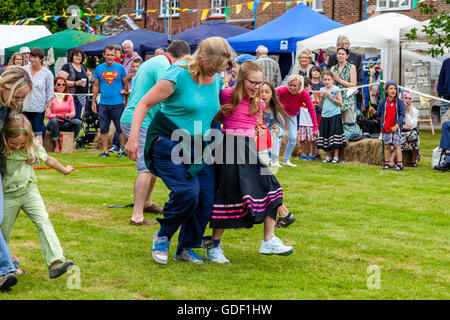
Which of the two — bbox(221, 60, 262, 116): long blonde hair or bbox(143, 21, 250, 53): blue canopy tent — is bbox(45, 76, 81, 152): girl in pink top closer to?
bbox(143, 21, 250, 53): blue canopy tent

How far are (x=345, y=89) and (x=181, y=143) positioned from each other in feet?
28.1

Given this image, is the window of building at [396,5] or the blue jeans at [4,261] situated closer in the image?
the blue jeans at [4,261]

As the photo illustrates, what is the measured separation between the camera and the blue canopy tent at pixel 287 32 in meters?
18.9

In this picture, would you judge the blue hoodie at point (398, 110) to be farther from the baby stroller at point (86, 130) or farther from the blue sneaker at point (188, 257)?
the blue sneaker at point (188, 257)

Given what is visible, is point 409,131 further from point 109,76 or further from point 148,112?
point 148,112

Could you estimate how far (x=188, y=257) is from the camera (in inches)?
227

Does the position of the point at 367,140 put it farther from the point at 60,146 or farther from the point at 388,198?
the point at 60,146

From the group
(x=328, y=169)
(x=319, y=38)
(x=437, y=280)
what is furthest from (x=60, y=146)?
(x=437, y=280)

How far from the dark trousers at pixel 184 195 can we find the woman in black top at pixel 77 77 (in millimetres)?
10335

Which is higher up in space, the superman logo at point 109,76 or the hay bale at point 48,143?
the superman logo at point 109,76

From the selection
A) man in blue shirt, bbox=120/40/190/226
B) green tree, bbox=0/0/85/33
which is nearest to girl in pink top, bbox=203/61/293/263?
man in blue shirt, bbox=120/40/190/226

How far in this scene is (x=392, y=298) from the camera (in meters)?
4.74

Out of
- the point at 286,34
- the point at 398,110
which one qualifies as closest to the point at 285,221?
the point at 398,110

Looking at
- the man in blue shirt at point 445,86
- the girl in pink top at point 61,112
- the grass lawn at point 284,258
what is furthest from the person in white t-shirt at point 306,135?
the girl in pink top at point 61,112
